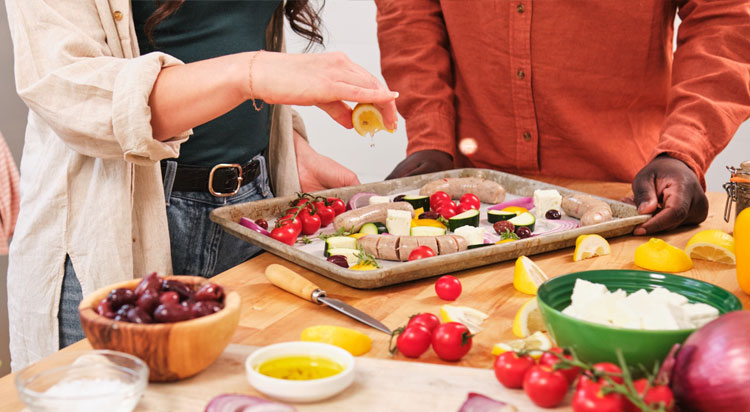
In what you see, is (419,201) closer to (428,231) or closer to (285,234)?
(428,231)

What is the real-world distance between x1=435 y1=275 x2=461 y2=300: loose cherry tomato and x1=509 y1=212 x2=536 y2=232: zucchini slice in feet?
1.89

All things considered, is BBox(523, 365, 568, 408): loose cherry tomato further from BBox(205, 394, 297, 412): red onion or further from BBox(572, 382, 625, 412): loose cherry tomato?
BBox(205, 394, 297, 412): red onion

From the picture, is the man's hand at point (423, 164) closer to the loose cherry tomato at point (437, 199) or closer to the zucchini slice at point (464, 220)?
the loose cherry tomato at point (437, 199)

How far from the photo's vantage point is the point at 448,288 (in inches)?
64.1

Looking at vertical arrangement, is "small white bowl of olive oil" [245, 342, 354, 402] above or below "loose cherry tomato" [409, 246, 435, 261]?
above

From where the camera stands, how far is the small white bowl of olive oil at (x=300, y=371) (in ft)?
3.62

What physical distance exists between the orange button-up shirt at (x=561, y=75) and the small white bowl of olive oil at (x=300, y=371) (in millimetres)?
1919

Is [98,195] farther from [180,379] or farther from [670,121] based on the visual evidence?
[670,121]

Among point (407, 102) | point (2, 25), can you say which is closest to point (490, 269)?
point (407, 102)

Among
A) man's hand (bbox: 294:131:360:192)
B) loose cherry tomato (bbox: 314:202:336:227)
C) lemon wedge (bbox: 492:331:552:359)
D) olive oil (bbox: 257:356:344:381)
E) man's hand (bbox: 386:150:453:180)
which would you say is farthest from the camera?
man's hand (bbox: 386:150:453:180)

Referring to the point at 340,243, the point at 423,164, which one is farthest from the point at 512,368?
the point at 423,164

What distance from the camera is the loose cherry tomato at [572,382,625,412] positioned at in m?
0.98

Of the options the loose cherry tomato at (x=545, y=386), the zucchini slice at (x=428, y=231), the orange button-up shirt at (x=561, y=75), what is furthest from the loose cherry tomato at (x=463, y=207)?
the loose cherry tomato at (x=545, y=386)

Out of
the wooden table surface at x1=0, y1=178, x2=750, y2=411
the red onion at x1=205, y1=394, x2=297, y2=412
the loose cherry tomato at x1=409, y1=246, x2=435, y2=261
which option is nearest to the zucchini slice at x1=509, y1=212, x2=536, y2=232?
the wooden table surface at x1=0, y1=178, x2=750, y2=411
